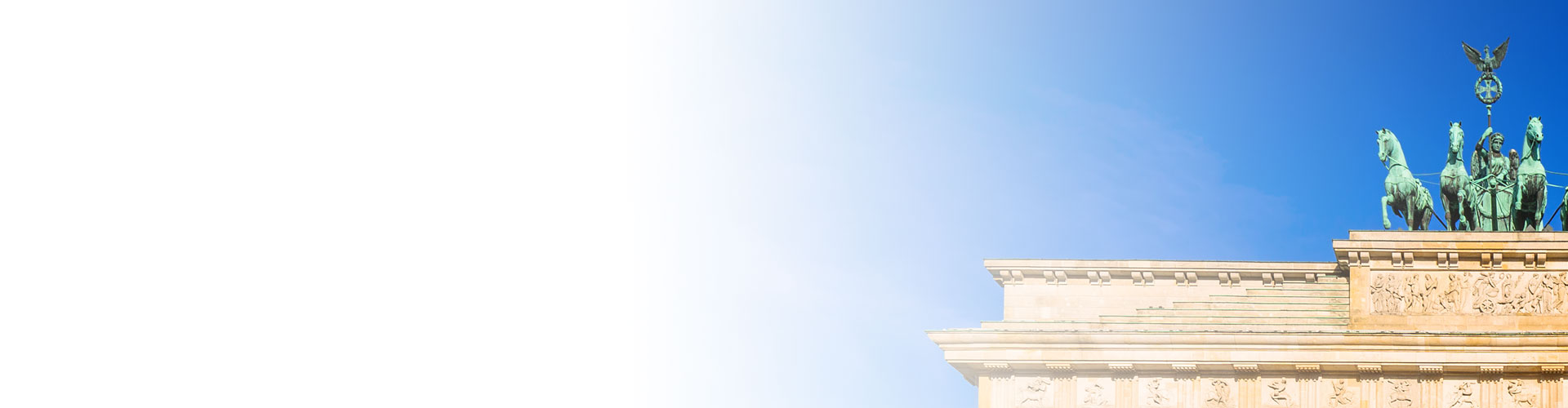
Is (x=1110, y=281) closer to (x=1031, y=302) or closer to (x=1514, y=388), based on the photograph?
(x=1031, y=302)

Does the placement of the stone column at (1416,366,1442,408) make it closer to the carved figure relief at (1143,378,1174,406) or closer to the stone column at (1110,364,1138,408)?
the carved figure relief at (1143,378,1174,406)

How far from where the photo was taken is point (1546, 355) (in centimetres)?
3609

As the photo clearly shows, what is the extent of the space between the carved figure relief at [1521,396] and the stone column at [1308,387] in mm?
3221

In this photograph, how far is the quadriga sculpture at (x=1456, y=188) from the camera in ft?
128

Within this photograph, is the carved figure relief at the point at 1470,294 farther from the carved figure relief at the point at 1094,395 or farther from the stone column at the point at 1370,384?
the carved figure relief at the point at 1094,395

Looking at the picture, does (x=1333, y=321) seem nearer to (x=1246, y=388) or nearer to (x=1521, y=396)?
(x=1246, y=388)

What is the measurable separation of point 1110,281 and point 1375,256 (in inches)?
192

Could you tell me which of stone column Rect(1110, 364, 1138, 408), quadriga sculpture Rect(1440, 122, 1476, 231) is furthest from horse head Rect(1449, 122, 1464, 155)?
stone column Rect(1110, 364, 1138, 408)

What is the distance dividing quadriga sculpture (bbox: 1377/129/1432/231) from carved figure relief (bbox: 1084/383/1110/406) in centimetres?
655

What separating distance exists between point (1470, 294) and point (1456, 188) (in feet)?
7.34

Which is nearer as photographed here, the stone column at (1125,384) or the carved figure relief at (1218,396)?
the carved figure relief at (1218,396)

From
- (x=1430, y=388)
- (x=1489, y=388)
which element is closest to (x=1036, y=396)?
(x=1430, y=388)

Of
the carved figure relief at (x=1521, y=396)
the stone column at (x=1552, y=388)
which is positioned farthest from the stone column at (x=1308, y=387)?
the stone column at (x=1552, y=388)

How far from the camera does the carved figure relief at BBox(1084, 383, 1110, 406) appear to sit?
37125 millimetres
